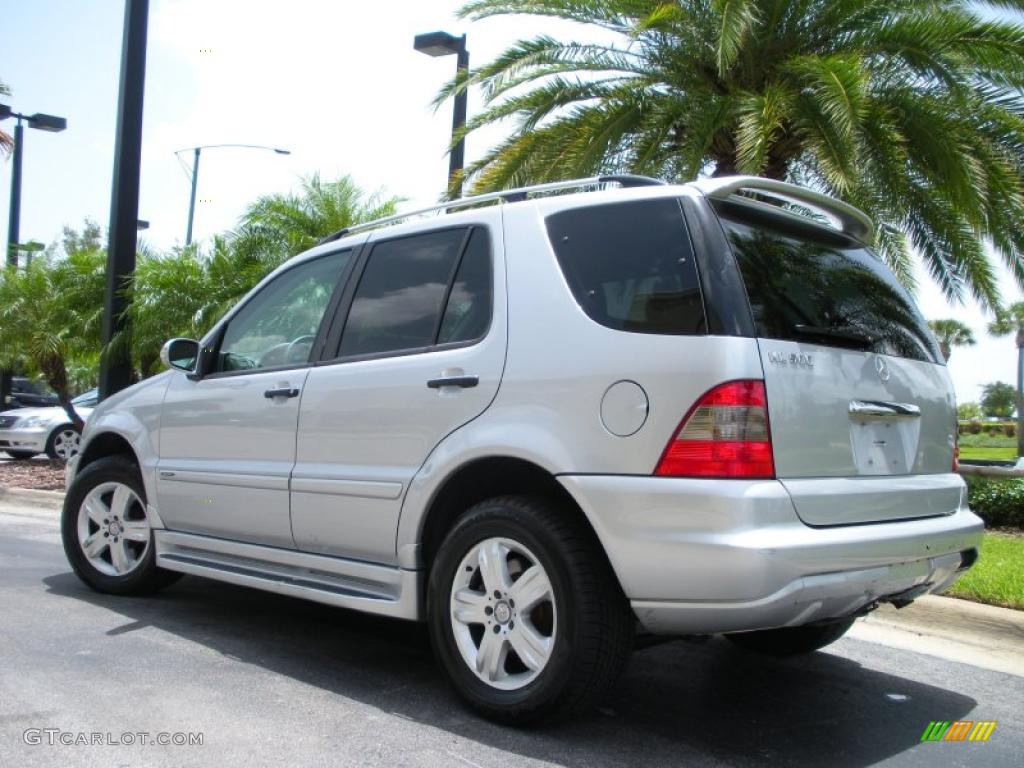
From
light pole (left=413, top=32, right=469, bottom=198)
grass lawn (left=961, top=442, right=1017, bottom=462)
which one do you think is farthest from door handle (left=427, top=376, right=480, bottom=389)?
grass lawn (left=961, top=442, right=1017, bottom=462)

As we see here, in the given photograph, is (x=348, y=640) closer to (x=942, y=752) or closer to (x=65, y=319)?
(x=942, y=752)

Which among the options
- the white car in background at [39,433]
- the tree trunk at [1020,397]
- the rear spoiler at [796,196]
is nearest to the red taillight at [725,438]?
the rear spoiler at [796,196]

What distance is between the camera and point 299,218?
11.5 meters

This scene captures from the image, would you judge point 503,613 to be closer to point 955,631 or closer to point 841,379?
point 841,379

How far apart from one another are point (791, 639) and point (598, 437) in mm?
1787

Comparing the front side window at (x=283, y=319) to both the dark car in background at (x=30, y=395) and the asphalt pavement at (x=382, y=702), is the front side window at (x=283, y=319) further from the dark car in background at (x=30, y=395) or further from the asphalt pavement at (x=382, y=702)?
the dark car in background at (x=30, y=395)

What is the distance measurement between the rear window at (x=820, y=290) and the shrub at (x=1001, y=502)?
6377 mm

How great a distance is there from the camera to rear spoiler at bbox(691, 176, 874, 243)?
11.6ft

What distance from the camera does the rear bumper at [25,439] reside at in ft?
48.9

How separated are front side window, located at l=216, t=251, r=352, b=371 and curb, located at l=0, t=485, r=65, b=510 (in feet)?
20.0

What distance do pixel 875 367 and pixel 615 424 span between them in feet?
3.43

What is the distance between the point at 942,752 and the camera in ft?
11.6

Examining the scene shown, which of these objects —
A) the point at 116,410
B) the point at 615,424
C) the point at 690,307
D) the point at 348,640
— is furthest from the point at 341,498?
the point at 116,410

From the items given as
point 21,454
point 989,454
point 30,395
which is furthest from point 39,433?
point 989,454
